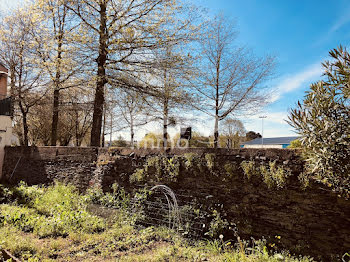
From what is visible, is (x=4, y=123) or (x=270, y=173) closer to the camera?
(x=270, y=173)

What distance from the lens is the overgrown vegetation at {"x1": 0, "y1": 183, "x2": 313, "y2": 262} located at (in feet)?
13.8

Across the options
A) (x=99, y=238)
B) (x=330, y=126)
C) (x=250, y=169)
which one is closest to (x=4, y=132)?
(x=99, y=238)

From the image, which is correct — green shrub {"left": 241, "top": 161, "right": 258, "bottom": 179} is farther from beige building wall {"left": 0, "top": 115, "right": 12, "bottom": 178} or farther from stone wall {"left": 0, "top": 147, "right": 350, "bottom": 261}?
beige building wall {"left": 0, "top": 115, "right": 12, "bottom": 178}

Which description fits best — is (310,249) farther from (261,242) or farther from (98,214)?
(98,214)

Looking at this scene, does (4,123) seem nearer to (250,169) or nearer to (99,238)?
(99,238)

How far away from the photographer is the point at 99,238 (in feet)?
16.3

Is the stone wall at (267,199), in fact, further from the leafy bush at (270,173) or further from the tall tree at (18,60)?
the tall tree at (18,60)

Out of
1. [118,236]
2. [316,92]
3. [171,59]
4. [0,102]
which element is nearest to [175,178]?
[118,236]

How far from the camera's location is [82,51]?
29.2 ft

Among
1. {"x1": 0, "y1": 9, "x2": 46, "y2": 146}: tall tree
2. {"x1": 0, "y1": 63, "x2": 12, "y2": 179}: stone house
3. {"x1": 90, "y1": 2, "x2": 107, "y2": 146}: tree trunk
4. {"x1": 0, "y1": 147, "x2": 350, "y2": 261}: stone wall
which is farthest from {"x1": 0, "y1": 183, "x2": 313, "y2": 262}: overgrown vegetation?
{"x1": 0, "y1": 9, "x2": 46, "y2": 146}: tall tree

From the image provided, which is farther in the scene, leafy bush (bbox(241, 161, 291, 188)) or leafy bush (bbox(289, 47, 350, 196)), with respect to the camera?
leafy bush (bbox(241, 161, 291, 188))

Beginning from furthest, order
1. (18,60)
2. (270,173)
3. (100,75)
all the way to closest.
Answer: (18,60) → (100,75) → (270,173)

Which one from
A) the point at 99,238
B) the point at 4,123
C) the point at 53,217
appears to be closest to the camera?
the point at 99,238

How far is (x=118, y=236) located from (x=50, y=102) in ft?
34.1
